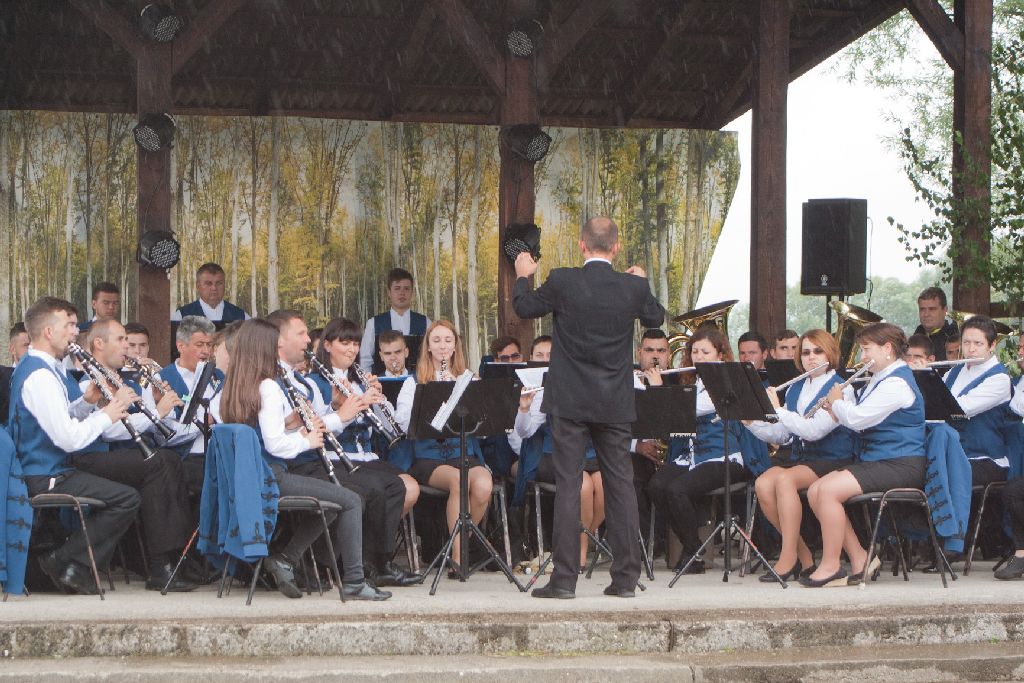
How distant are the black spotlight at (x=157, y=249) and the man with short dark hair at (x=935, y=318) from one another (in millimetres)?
5185

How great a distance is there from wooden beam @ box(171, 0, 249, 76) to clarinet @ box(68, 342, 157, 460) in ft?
12.7

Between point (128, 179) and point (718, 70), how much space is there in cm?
593

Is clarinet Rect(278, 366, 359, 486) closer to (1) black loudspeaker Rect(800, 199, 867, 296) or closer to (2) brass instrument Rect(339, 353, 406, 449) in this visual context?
(2) brass instrument Rect(339, 353, 406, 449)

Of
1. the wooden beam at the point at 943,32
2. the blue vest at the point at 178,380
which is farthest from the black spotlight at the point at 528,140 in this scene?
the blue vest at the point at 178,380

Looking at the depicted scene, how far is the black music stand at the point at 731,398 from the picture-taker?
7434 mm

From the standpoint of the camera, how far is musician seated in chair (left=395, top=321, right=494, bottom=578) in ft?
25.9

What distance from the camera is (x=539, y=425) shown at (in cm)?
828

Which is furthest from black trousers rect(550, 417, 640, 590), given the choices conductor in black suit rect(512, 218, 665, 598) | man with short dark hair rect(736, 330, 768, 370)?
man with short dark hair rect(736, 330, 768, 370)

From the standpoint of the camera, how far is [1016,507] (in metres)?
7.90

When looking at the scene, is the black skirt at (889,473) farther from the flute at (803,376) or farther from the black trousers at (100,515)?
the black trousers at (100,515)

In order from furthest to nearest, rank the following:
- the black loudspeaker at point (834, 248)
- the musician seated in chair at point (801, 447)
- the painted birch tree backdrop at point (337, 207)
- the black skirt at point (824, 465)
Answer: the painted birch tree backdrop at point (337, 207), the black loudspeaker at point (834, 248), the black skirt at point (824, 465), the musician seated in chair at point (801, 447)

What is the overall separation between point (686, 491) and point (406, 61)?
7.29 metres

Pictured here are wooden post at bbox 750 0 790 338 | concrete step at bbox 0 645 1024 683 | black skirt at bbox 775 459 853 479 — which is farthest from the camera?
wooden post at bbox 750 0 790 338

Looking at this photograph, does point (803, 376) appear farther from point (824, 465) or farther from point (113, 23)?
point (113, 23)
